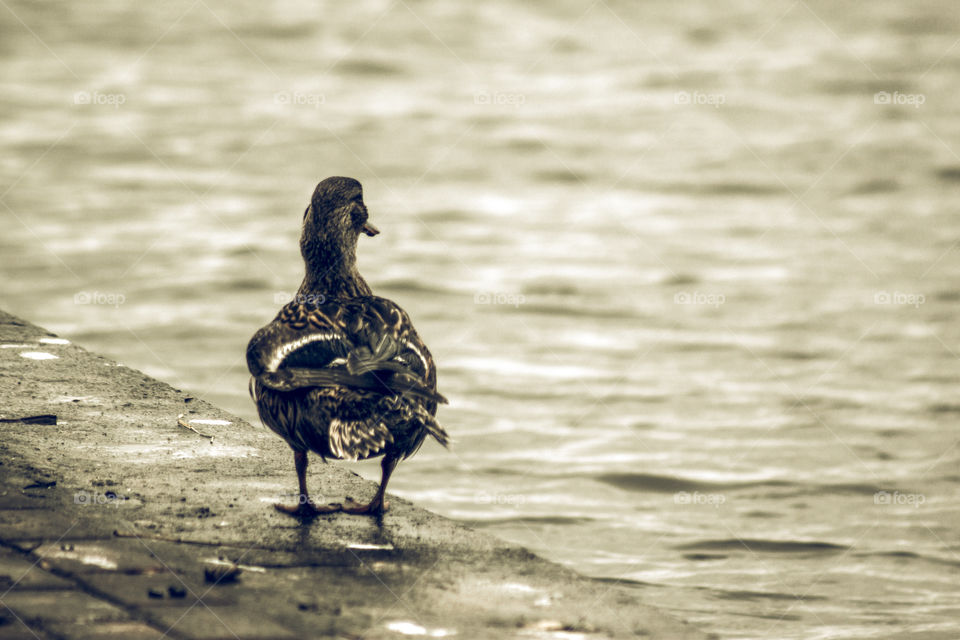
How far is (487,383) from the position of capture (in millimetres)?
9797

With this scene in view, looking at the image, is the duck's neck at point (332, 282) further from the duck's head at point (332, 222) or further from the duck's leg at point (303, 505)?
the duck's leg at point (303, 505)

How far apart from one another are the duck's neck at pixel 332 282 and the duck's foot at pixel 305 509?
83 cm

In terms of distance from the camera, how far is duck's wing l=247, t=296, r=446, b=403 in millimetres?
4512

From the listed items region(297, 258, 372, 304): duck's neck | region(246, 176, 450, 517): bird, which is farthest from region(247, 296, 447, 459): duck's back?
region(297, 258, 372, 304): duck's neck

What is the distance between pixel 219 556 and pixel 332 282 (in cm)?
140

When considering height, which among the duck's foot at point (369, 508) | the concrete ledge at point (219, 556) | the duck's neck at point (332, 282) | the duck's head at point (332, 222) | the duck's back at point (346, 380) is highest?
the duck's head at point (332, 222)

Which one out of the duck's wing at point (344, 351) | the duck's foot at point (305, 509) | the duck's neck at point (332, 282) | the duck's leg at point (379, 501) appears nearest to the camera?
the duck's wing at point (344, 351)

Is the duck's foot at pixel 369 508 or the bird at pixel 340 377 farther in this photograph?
the duck's foot at pixel 369 508

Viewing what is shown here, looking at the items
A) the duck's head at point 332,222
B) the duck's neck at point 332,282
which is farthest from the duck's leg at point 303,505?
the duck's head at point 332,222

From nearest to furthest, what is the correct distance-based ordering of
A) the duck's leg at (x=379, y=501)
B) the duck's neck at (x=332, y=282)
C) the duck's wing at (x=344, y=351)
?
the duck's wing at (x=344, y=351)
the duck's leg at (x=379, y=501)
the duck's neck at (x=332, y=282)

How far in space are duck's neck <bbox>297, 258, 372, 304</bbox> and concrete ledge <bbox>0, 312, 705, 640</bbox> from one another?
26.8 inches

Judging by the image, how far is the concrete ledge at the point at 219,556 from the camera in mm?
3713

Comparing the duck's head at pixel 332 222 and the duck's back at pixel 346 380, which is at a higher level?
the duck's head at pixel 332 222

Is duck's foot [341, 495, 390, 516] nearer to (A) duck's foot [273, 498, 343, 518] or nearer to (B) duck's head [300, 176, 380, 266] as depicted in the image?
(A) duck's foot [273, 498, 343, 518]
